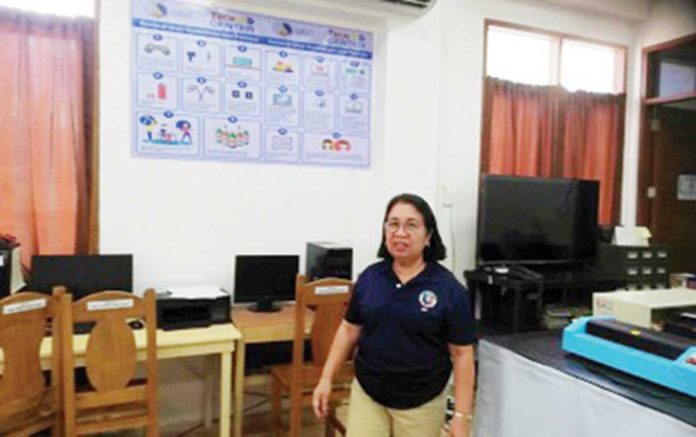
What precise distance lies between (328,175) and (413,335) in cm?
195

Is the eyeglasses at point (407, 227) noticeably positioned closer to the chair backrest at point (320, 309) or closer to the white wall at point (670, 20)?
the chair backrest at point (320, 309)

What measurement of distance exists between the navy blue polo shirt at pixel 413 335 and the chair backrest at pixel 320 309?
79cm

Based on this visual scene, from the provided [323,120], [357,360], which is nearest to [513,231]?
[323,120]

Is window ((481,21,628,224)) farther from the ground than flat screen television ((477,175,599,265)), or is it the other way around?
window ((481,21,628,224))

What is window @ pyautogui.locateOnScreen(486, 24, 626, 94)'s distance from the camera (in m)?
4.10

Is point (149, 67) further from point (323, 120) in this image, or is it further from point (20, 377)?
point (20, 377)

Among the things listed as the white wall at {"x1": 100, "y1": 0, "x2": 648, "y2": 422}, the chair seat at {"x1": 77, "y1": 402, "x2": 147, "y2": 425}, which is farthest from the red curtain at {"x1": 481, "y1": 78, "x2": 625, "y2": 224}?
the chair seat at {"x1": 77, "y1": 402, "x2": 147, "y2": 425}

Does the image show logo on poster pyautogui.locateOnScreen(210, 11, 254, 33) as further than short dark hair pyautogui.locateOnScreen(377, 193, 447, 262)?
Yes

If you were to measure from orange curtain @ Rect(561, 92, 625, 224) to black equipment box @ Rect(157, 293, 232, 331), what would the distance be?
3096 millimetres

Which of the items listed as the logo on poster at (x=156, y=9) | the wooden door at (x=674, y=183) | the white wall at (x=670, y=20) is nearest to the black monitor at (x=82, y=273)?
the logo on poster at (x=156, y=9)

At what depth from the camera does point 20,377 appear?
2078mm

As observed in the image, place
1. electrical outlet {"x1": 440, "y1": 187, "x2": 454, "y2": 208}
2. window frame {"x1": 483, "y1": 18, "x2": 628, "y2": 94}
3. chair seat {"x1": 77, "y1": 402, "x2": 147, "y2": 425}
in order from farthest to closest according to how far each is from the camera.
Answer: window frame {"x1": 483, "y1": 18, "x2": 628, "y2": 94}
electrical outlet {"x1": 440, "y1": 187, "x2": 454, "y2": 208}
chair seat {"x1": 77, "y1": 402, "x2": 147, "y2": 425}

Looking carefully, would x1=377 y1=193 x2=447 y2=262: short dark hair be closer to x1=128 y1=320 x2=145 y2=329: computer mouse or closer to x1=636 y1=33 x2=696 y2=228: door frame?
x1=128 y1=320 x2=145 y2=329: computer mouse

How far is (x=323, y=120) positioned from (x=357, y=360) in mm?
2007
